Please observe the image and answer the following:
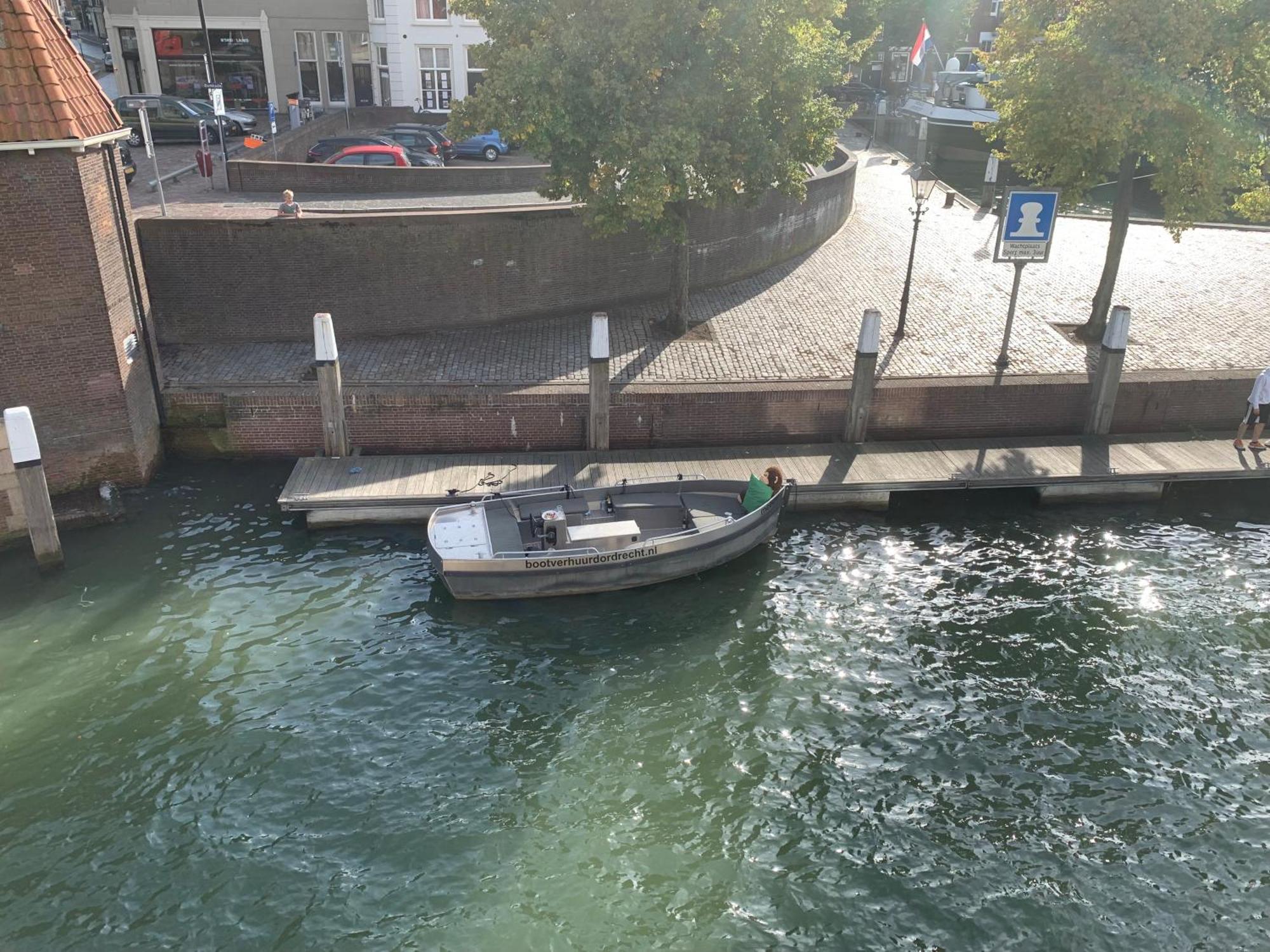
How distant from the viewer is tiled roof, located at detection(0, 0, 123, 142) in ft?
56.0

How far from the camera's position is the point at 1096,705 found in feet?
49.6

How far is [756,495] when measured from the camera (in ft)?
61.1

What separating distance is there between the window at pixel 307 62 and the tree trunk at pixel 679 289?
109ft

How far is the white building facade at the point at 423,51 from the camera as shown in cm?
4762

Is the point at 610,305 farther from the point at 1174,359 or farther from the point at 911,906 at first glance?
the point at 911,906

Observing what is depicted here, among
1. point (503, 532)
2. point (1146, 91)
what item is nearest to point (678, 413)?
point (503, 532)

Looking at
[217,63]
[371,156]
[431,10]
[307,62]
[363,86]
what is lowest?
[371,156]

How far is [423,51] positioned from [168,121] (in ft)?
45.2

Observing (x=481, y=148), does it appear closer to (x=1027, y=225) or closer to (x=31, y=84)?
(x=31, y=84)

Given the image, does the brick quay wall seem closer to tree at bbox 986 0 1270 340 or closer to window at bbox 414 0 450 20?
tree at bbox 986 0 1270 340

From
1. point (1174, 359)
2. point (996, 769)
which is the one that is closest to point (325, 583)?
point (996, 769)

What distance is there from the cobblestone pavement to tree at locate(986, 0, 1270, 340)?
4042mm

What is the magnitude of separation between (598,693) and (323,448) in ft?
31.0

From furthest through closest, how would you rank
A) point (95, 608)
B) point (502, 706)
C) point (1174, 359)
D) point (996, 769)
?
point (1174, 359), point (95, 608), point (502, 706), point (996, 769)
